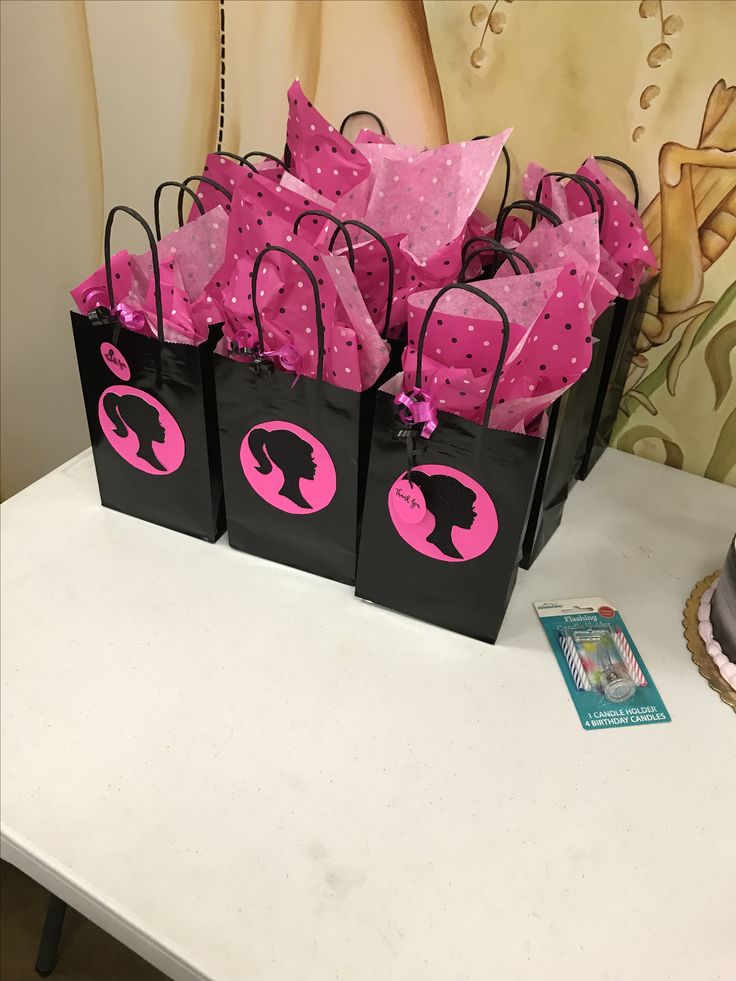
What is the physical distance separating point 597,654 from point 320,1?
960mm

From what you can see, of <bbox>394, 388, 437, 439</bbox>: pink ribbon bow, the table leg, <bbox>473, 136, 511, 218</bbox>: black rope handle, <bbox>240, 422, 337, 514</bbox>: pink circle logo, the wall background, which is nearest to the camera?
<bbox>394, 388, 437, 439</bbox>: pink ribbon bow

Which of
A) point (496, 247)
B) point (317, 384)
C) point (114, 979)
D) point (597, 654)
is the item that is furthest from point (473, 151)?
point (114, 979)

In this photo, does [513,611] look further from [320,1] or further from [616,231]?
[320,1]

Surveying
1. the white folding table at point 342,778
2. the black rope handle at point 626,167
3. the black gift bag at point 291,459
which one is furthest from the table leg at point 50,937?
the black rope handle at point 626,167

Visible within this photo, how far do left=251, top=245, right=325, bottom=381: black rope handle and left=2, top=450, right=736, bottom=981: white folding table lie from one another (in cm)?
29

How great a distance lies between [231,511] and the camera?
918mm

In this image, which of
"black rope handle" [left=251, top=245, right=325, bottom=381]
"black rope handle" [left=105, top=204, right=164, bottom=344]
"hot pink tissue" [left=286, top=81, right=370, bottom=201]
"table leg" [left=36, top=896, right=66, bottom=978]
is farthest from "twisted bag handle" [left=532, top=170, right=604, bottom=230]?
"table leg" [left=36, top=896, right=66, bottom=978]

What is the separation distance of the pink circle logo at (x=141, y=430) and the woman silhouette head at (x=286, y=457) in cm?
11

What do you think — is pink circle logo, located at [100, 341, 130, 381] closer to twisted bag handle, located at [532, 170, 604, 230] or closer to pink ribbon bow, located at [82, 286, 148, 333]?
pink ribbon bow, located at [82, 286, 148, 333]

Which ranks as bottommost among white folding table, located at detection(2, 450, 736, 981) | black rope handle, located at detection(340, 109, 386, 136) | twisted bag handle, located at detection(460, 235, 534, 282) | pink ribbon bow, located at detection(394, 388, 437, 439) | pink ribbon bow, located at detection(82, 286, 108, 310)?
white folding table, located at detection(2, 450, 736, 981)

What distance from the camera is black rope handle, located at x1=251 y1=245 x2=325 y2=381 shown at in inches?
28.2

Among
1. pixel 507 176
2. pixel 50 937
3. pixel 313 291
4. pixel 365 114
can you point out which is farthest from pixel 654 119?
pixel 50 937

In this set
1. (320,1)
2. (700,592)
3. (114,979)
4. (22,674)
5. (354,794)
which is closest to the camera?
(354,794)

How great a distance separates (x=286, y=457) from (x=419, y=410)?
20 cm
